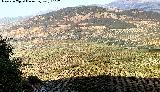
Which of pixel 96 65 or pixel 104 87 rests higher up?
pixel 104 87

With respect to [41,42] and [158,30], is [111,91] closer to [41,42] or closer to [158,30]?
[41,42]

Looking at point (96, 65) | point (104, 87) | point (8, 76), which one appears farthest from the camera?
point (96, 65)

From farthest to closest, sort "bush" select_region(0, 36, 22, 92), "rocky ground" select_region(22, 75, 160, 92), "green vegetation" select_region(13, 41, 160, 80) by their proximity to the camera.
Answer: "green vegetation" select_region(13, 41, 160, 80) → "rocky ground" select_region(22, 75, 160, 92) → "bush" select_region(0, 36, 22, 92)

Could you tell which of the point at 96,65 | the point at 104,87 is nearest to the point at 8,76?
the point at 104,87

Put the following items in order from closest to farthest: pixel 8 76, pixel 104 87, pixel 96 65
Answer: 1. pixel 8 76
2. pixel 104 87
3. pixel 96 65

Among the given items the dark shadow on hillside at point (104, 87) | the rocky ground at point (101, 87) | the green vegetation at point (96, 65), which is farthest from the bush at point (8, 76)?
the green vegetation at point (96, 65)

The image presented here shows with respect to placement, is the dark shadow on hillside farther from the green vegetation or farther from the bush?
the green vegetation

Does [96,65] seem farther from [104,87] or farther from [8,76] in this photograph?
[8,76]

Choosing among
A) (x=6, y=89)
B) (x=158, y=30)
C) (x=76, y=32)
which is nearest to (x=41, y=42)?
(x=76, y=32)

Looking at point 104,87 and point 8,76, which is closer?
point 8,76

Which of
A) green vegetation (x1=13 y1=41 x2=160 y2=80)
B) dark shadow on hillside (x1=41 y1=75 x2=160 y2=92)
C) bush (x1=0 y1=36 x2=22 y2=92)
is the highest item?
bush (x1=0 y1=36 x2=22 y2=92)

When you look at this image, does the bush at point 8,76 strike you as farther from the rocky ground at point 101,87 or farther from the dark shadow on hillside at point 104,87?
the dark shadow on hillside at point 104,87

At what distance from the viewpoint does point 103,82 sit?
41.9m

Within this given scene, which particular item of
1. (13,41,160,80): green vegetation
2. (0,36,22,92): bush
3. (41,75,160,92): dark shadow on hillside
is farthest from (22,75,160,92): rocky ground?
(13,41,160,80): green vegetation
